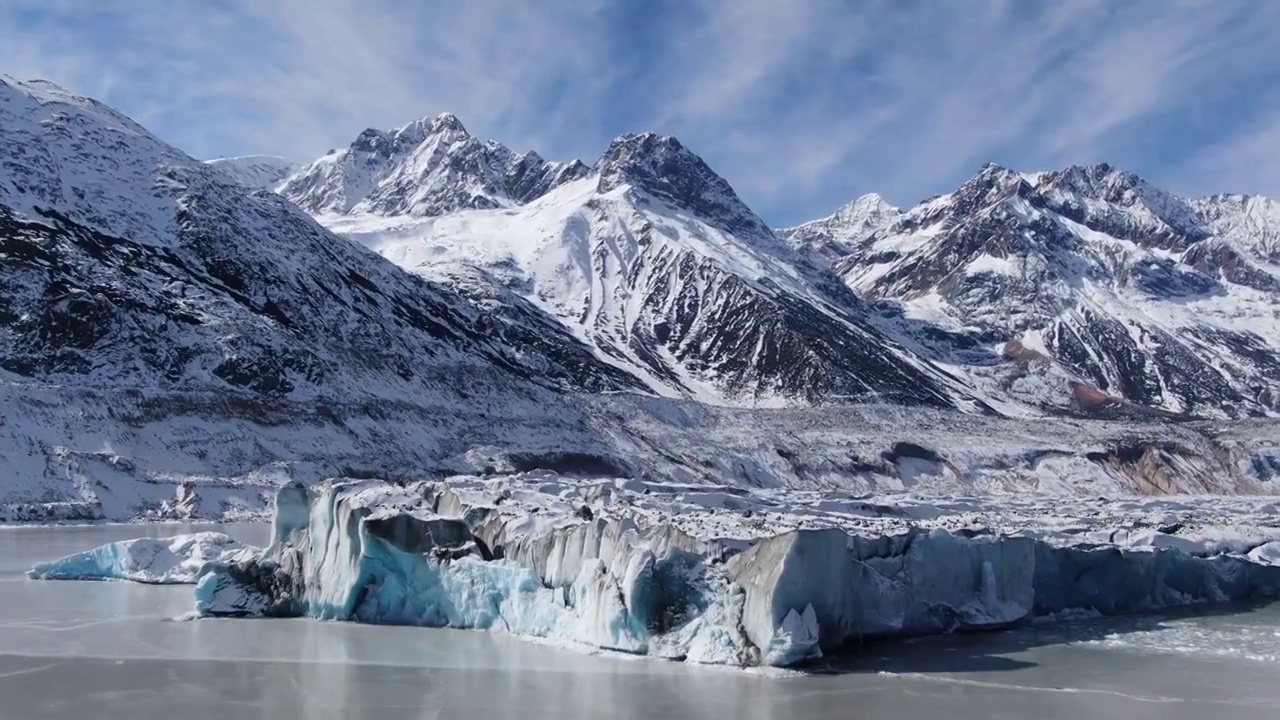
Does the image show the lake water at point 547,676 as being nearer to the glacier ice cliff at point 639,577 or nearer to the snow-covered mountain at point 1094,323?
the glacier ice cliff at point 639,577

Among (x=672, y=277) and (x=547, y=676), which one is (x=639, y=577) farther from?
(x=672, y=277)

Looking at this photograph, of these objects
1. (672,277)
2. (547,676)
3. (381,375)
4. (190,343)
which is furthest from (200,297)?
(672,277)

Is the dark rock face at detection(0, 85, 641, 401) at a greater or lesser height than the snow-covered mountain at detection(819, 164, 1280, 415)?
lesser

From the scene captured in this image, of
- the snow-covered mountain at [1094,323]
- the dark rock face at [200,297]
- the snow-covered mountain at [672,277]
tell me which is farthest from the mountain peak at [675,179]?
the dark rock face at [200,297]

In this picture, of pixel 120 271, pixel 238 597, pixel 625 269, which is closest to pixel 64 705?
pixel 238 597

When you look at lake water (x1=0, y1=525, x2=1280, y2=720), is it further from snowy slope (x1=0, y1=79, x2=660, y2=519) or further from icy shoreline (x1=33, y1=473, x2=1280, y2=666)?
snowy slope (x1=0, y1=79, x2=660, y2=519)

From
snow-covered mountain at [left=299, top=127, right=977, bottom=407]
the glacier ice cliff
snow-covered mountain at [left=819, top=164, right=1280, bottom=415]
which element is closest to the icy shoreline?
the glacier ice cliff
